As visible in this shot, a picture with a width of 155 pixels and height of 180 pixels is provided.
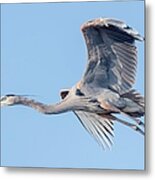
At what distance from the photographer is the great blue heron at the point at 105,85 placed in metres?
2.49

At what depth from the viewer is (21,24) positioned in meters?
2.59

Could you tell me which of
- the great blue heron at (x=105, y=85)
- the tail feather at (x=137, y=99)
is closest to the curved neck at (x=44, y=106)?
the great blue heron at (x=105, y=85)

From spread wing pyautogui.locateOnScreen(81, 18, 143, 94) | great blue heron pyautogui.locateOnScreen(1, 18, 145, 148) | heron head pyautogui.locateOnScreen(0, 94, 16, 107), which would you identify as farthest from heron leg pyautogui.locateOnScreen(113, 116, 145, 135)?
heron head pyautogui.locateOnScreen(0, 94, 16, 107)

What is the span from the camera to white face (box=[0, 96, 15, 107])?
2.58 m

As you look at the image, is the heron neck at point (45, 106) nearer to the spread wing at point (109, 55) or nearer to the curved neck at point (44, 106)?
the curved neck at point (44, 106)

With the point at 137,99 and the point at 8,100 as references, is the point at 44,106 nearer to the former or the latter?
the point at 8,100

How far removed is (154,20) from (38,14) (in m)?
0.44

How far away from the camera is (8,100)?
2.59 metres

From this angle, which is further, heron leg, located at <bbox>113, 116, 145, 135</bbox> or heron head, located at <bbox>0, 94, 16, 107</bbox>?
heron head, located at <bbox>0, 94, 16, 107</bbox>

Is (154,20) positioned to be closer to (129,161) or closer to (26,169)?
(129,161)

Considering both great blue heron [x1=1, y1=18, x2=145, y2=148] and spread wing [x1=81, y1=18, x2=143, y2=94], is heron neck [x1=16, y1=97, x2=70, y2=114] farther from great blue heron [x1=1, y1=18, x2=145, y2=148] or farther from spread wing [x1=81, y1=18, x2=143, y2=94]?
spread wing [x1=81, y1=18, x2=143, y2=94]

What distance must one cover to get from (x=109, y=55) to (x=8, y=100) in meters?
0.42

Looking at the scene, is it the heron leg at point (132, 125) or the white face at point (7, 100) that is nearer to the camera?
the heron leg at point (132, 125)

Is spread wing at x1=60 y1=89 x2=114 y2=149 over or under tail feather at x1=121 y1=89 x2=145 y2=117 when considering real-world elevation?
under
